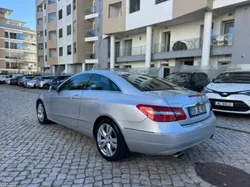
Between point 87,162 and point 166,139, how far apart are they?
Result: 4.74 ft

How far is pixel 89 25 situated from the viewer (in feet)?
99.1

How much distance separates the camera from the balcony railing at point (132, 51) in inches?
848

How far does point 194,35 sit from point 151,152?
16.6 meters

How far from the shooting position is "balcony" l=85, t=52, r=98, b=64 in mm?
28013

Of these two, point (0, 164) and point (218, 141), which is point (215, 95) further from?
point (0, 164)

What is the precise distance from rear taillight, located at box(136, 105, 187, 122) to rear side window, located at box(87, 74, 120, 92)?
2.48 feet

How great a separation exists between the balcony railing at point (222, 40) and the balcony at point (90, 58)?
54.4 feet

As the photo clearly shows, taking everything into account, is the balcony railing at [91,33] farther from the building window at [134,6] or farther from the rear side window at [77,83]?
the rear side window at [77,83]

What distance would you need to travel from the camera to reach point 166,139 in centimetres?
273

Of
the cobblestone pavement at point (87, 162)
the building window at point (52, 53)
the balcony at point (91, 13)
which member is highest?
the balcony at point (91, 13)

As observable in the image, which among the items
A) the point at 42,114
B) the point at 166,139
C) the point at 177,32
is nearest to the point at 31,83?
the point at 177,32

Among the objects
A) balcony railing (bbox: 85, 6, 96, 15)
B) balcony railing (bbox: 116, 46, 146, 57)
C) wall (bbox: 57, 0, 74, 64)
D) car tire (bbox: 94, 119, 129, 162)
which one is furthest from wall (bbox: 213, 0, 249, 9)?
wall (bbox: 57, 0, 74, 64)

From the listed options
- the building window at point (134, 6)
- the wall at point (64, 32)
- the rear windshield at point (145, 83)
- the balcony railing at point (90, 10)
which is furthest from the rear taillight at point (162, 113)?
the wall at point (64, 32)

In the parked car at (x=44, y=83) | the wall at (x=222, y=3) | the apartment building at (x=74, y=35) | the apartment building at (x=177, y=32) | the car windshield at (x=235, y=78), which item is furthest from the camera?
the apartment building at (x=74, y=35)
